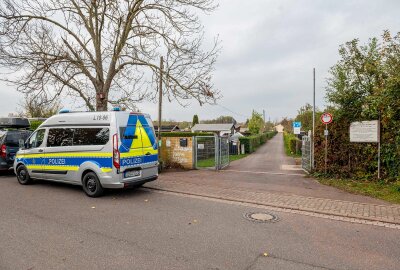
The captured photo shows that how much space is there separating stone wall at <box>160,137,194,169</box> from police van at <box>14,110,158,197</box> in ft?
16.2

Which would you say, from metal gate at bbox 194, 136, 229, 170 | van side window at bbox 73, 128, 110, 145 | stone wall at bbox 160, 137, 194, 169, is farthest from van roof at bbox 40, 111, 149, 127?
metal gate at bbox 194, 136, 229, 170

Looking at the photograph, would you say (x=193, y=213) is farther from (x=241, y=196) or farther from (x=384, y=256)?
(x=384, y=256)

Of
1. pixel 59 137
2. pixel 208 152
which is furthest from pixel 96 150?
pixel 208 152

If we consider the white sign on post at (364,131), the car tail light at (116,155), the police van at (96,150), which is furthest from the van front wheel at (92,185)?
the white sign on post at (364,131)

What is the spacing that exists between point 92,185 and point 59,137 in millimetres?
2009

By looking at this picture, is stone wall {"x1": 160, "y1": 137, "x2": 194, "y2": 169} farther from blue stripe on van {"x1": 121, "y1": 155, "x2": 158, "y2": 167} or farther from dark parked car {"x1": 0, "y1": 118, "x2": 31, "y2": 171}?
dark parked car {"x1": 0, "y1": 118, "x2": 31, "y2": 171}

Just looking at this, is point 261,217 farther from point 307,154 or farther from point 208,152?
point 208,152

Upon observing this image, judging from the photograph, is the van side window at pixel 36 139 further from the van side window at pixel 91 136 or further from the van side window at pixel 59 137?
the van side window at pixel 91 136

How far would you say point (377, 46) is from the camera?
1188 cm

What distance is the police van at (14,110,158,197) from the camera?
752 cm

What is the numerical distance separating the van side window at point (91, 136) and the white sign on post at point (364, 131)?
8461 mm

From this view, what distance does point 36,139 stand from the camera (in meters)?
9.28

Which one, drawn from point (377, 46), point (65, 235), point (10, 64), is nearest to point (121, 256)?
point (65, 235)

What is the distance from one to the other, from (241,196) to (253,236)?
2989 millimetres
